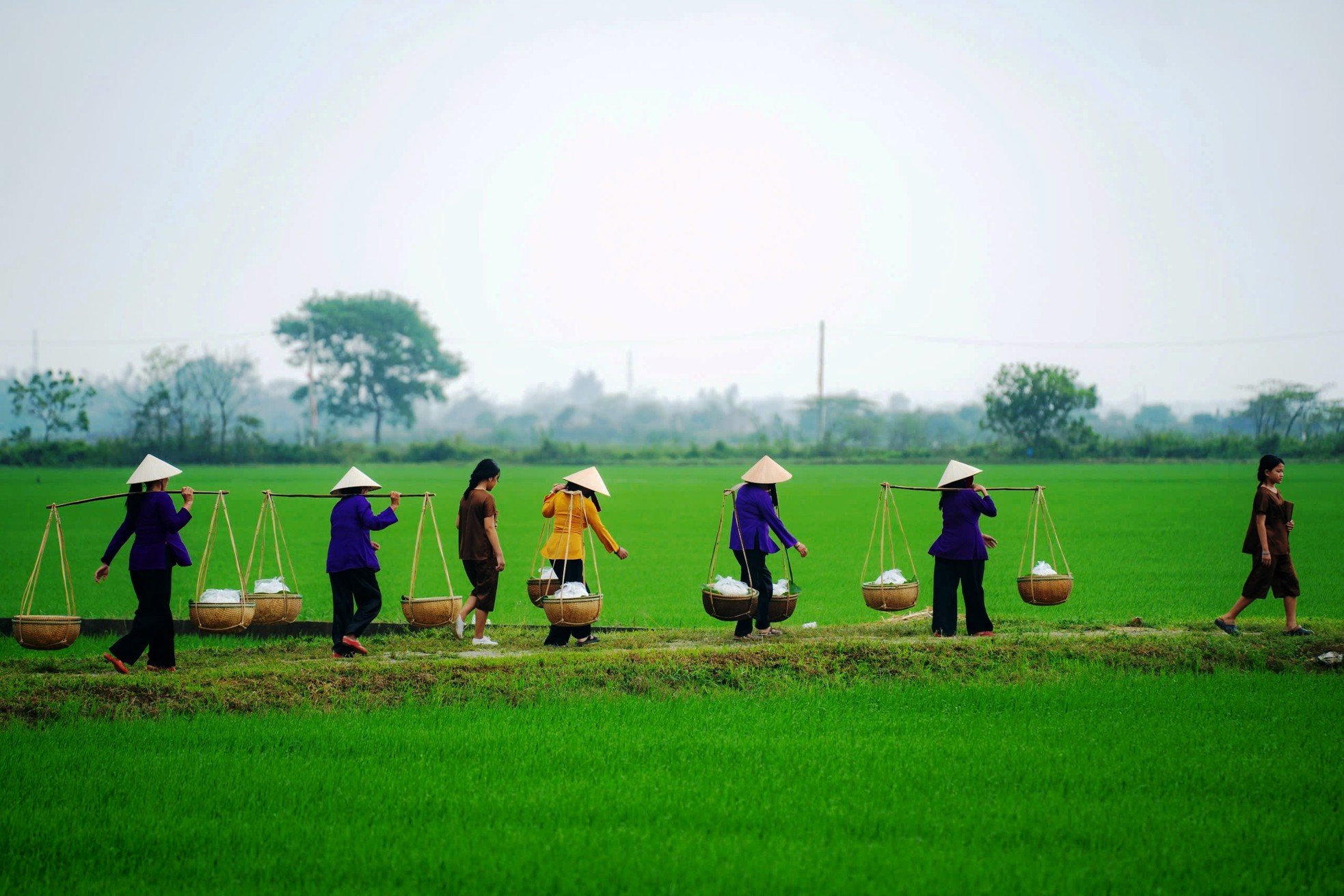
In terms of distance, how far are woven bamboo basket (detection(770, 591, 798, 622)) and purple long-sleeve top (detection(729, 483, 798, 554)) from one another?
0.44m

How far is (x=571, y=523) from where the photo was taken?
1056 centimetres

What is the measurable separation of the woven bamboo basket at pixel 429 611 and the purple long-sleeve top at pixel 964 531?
14.4ft

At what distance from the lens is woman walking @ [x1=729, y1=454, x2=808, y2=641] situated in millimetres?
10484

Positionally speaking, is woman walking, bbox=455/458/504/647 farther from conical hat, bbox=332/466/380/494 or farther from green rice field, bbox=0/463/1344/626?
green rice field, bbox=0/463/1344/626

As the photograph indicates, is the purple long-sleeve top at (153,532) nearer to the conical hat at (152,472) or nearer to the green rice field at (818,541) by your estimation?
the conical hat at (152,472)

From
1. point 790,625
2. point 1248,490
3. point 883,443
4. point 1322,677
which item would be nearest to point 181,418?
point 883,443

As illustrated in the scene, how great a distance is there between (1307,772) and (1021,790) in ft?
5.84

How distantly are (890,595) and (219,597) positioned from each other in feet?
19.3

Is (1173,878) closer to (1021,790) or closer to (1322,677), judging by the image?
(1021,790)

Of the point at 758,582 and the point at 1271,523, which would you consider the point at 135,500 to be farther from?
the point at 1271,523

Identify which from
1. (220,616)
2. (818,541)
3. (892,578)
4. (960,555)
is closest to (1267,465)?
(960,555)

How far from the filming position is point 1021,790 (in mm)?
6680

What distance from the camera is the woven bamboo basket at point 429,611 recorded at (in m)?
9.70

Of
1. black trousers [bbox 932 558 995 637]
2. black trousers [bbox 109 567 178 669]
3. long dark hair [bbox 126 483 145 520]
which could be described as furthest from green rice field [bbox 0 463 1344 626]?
long dark hair [bbox 126 483 145 520]
